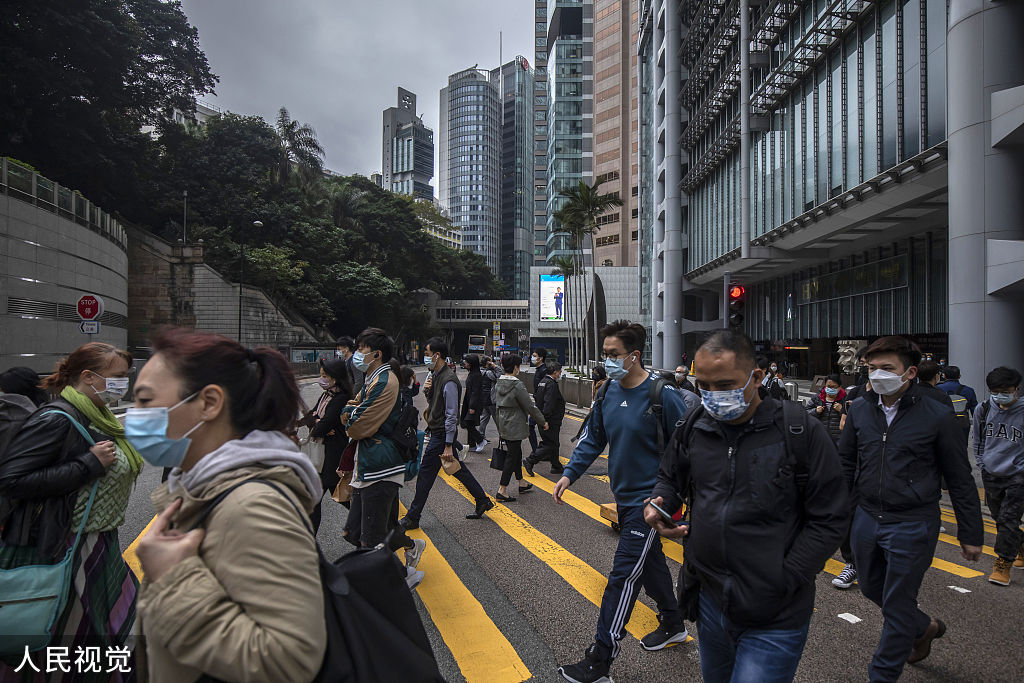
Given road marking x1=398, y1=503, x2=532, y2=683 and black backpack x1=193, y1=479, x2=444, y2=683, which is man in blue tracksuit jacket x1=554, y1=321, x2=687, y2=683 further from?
black backpack x1=193, y1=479, x2=444, y2=683

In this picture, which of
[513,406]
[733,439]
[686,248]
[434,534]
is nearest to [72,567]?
[733,439]

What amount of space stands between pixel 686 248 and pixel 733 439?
3664cm

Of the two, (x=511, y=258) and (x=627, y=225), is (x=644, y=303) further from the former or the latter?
(x=511, y=258)

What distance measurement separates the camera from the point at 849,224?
18.9m

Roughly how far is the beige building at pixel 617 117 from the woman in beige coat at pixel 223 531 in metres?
63.4

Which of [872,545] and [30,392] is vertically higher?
[30,392]

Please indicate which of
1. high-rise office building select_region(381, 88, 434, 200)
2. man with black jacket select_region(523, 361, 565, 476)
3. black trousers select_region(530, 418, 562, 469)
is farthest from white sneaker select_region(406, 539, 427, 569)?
high-rise office building select_region(381, 88, 434, 200)

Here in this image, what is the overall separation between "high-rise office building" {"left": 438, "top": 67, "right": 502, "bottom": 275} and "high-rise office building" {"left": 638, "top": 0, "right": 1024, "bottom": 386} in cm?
12283

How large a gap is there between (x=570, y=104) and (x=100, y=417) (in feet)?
262

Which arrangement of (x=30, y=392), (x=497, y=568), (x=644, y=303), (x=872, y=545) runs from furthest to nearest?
1. (x=644, y=303)
2. (x=497, y=568)
3. (x=30, y=392)
4. (x=872, y=545)

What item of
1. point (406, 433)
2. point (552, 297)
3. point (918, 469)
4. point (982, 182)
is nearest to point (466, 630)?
point (406, 433)

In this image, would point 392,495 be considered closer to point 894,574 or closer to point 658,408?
point 658,408

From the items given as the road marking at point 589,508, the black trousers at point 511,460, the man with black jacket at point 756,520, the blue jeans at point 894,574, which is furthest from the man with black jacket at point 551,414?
the man with black jacket at point 756,520

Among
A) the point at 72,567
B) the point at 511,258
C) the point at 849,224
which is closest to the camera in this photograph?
the point at 72,567
